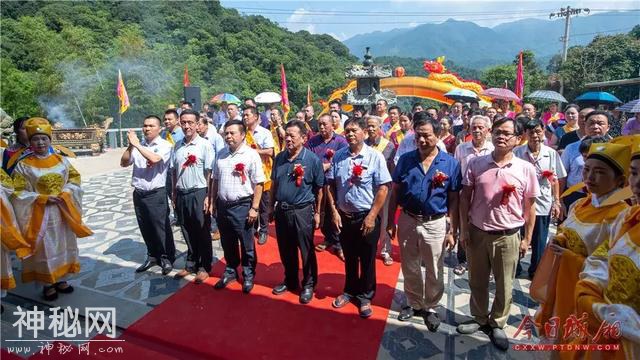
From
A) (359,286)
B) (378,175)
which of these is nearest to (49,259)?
(359,286)

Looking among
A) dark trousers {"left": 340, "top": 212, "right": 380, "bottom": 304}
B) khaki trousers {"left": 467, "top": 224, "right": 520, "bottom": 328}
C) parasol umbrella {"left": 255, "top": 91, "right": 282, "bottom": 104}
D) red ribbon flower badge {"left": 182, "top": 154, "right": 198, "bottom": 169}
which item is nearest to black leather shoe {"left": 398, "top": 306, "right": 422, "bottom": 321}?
dark trousers {"left": 340, "top": 212, "right": 380, "bottom": 304}

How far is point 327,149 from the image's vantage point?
15.9ft

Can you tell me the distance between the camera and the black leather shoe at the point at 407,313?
3.45 meters

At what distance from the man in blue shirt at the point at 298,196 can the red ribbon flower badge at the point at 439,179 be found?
109 cm

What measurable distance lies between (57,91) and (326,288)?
66.4 ft

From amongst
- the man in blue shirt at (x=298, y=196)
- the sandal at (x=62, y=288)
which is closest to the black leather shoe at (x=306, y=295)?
the man in blue shirt at (x=298, y=196)

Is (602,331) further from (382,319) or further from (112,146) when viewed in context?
(112,146)

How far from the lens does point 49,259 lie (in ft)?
12.5

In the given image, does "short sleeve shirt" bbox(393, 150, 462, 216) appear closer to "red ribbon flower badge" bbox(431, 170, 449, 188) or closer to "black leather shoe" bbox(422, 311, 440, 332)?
Result: "red ribbon flower badge" bbox(431, 170, 449, 188)

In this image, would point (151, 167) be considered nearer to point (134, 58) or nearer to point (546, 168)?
point (546, 168)

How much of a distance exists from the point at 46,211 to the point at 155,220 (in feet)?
3.23

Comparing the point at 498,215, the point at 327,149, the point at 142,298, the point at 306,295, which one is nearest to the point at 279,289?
the point at 306,295

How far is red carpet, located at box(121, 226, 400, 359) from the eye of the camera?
3.07m

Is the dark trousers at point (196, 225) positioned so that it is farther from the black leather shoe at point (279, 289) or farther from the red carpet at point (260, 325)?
the black leather shoe at point (279, 289)
